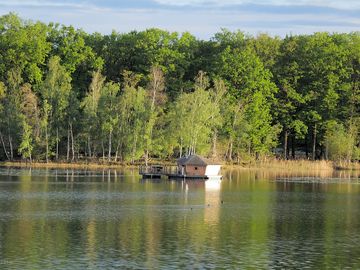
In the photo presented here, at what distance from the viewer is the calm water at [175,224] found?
3728 cm

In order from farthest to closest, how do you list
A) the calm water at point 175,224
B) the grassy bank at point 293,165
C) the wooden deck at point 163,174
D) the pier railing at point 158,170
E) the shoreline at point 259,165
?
1. the grassy bank at point 293,165
2. the shoreline at point 259,165
3. the pier railing at point 158,170
4. the wooden deck at point 163,174
5. the calm water at point 175,224

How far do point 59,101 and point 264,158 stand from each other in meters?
34.0

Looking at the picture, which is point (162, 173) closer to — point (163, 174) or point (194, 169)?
point (163, 174)

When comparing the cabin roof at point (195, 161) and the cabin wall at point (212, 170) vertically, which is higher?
the cabin roof at point (195, 161)

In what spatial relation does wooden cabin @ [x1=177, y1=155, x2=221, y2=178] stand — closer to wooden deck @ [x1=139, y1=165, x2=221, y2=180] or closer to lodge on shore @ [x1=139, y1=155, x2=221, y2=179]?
lodge on shore @ [x1=139, y1=155, x2=221, y2=179]

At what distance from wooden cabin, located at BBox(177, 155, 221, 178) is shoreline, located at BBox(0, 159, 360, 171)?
1585 centimetres

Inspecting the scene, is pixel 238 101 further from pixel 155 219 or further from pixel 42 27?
pixel 155 219

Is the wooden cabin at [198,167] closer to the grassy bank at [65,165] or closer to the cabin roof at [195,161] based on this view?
the cabin roof at [195,161]

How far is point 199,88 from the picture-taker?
106m

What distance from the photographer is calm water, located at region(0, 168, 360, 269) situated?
122 ft

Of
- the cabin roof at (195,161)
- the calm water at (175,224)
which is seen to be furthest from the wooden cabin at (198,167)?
the calm water at (175,224)

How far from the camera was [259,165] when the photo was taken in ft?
373

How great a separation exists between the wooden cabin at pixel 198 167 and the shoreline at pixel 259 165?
52.0ft

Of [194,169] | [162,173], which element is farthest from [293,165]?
[162,173]
